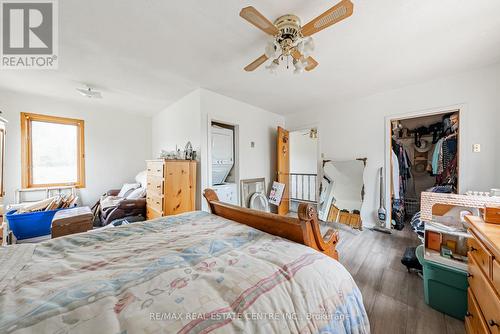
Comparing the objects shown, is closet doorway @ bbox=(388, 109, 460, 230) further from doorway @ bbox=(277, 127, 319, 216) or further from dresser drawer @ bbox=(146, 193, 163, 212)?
dresser drawer @ bbox=(146, 193, 163, 212)

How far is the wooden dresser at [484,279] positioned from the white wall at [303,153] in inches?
156

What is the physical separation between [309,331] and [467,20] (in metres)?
2.62

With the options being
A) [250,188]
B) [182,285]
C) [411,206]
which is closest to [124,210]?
[250,188]

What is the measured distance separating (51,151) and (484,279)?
5711 mm

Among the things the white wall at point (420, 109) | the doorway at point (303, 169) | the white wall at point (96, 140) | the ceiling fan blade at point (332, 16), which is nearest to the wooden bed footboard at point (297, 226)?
the ceiling fan blade at point (332, 16)

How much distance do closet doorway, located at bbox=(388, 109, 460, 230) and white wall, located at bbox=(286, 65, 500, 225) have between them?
0.13 m

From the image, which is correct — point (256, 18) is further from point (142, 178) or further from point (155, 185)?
point (142, 178)

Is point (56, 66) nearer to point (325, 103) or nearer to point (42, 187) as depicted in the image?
point (42, 187)

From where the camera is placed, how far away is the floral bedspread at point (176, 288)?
532 millimetres

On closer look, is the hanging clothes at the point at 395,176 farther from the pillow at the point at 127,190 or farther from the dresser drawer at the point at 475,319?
the pillow at the point at 127,190

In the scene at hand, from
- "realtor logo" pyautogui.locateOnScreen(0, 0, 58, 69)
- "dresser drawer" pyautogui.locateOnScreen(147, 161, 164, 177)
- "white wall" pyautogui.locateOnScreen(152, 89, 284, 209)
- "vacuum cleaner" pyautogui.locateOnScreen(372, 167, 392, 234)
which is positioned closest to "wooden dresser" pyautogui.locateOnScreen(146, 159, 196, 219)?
"dresser drawer" pyautogui.locateOnScreen(147, 161, 164, 177)

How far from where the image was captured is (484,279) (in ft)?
3.10

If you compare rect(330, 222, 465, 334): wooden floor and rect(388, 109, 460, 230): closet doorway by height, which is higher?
rect(388, 109, 460, 230): closet doorway

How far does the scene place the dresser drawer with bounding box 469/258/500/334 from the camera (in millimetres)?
816
